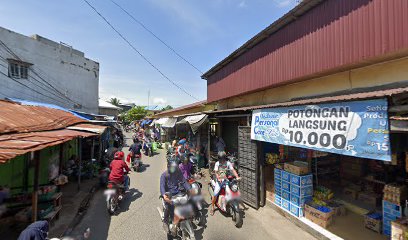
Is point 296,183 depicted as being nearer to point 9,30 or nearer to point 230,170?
point 230,170

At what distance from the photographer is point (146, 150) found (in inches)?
739

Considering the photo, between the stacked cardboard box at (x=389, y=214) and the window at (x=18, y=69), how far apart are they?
2223cm

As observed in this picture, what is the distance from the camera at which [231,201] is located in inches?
248

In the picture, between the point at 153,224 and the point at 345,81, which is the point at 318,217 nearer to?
the point at 345,81

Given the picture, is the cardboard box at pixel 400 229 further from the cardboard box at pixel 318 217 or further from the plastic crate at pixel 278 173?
the plastic crate at pixel 278 173

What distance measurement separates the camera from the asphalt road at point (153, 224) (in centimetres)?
568

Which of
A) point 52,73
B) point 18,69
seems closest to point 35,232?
point 18,69

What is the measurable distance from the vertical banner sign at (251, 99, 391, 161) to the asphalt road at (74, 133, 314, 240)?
8.28 ft

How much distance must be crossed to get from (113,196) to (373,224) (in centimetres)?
759

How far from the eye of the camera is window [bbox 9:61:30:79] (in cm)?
1583

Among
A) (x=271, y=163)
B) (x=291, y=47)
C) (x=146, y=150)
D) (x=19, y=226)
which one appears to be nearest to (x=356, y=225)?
(x=271, y=163)

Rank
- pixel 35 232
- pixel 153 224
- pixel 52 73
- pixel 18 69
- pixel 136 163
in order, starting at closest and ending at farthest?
pixel 35 232 → pixel 153 224 → pixel 136 163 → pixel 18 69 → pixel 52 73

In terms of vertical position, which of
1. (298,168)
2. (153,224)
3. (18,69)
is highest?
(18,69)

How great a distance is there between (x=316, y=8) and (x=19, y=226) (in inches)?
405
